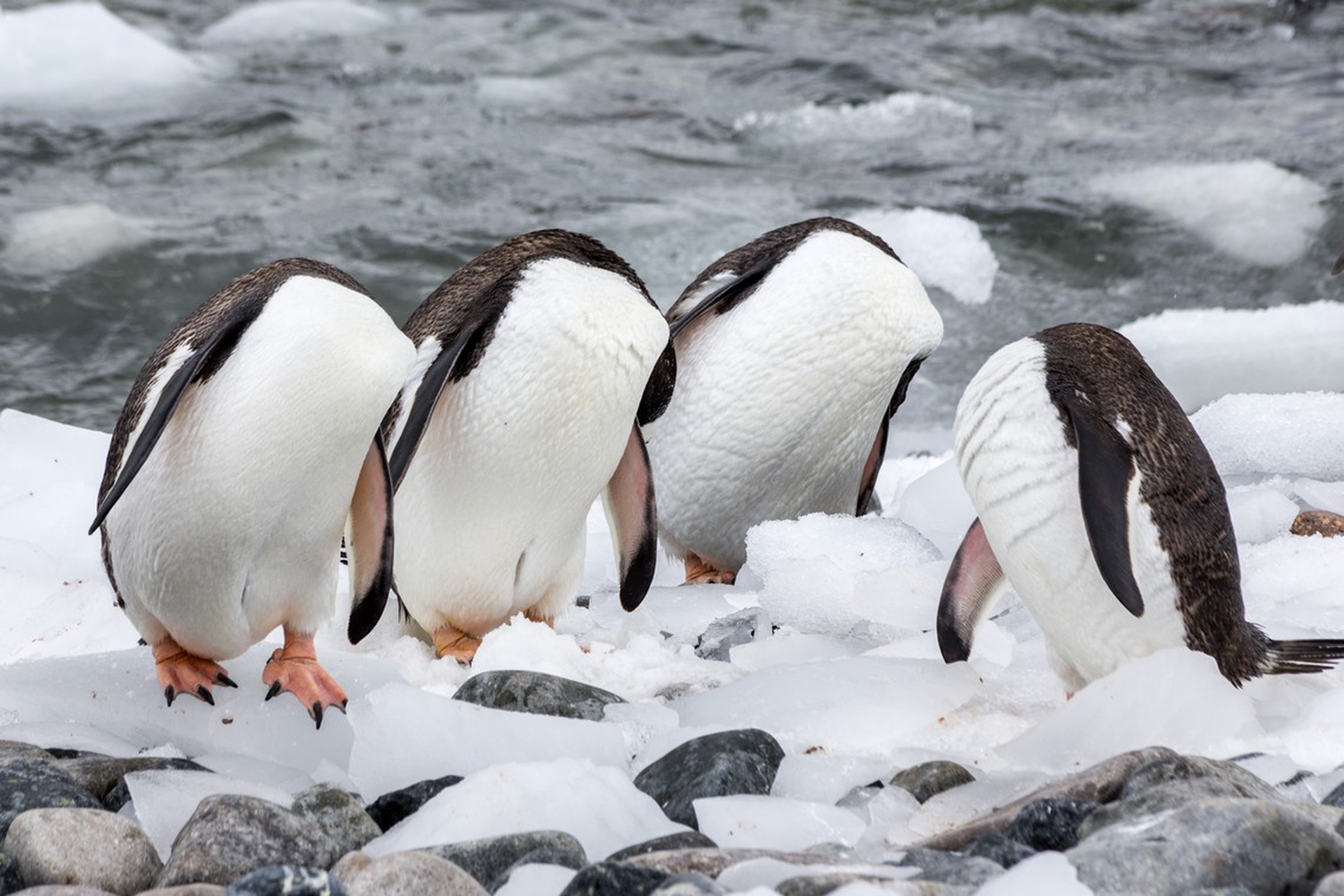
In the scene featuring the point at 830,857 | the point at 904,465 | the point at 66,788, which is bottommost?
the point at 904,465

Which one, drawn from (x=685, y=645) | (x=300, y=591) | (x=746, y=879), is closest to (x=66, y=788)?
(x=300, y=591)

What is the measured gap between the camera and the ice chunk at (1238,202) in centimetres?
711

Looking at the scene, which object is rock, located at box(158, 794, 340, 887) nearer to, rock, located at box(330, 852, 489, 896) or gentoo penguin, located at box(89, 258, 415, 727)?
rock, located at box(330, 852, 489, 896)

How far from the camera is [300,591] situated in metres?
2.49

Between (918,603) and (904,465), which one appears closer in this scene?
(918,603)

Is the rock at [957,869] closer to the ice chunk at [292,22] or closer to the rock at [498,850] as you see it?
the rock at [498,850]

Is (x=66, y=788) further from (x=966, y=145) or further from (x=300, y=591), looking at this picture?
(x=966, y=145)

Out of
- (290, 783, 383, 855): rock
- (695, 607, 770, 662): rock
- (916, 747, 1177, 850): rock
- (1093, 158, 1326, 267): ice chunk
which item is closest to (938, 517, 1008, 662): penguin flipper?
(695, 607, 770, 662): rock

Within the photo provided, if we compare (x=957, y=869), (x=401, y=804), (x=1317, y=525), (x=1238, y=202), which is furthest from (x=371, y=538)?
(x=1238, y=202)

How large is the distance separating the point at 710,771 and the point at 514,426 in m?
0.86

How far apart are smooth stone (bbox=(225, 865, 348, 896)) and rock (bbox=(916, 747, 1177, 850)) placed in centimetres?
69

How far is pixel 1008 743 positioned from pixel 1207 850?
64 centimetres

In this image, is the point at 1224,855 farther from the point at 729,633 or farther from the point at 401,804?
the point at 729,633

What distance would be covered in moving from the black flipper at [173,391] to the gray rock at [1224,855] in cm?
130
